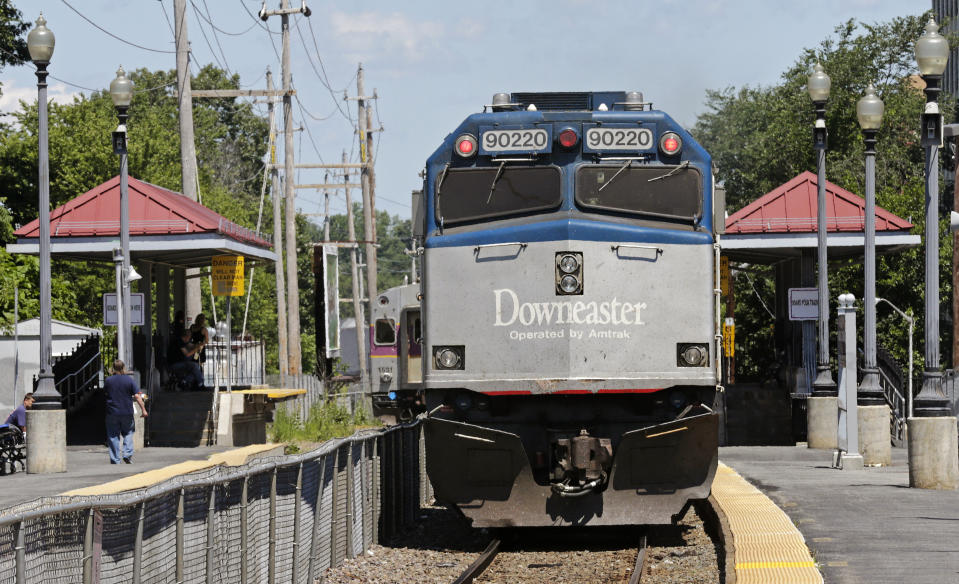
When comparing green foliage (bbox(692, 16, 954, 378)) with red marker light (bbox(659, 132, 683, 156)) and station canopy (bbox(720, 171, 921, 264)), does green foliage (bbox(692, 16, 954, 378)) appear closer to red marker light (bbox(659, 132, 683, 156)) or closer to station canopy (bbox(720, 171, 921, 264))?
station canopy (bbox(720, 171, 921, 264))

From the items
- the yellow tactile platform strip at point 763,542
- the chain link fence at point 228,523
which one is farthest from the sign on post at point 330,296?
the yellow tactile platform strip at point 763,542

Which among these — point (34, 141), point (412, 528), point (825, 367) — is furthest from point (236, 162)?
point (412, 528)

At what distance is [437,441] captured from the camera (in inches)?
560

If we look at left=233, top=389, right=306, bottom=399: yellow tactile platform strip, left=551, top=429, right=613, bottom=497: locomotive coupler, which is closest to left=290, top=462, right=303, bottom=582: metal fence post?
left=551, top=429, right=613, bottom=497: locomotive coupler

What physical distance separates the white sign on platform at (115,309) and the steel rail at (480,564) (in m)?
12.6

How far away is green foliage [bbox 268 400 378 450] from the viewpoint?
105ft

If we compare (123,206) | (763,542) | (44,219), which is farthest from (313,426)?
(763,542)

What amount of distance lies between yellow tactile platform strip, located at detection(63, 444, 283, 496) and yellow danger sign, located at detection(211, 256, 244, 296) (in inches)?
200

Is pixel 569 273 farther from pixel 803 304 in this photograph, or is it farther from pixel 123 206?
pixel 803 304

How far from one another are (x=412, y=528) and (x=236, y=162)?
78365 millimetres

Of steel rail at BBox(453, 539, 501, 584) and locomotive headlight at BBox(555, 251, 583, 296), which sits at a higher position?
locomotive headlight at BBox(555, 251, 583, 296)

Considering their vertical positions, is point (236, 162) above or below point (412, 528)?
above

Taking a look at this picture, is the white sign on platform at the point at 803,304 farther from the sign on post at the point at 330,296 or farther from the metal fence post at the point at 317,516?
the metal fence post at the point at 317,516

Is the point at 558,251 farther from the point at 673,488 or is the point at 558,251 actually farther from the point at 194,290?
the point at 194,290
